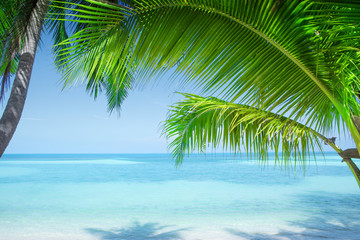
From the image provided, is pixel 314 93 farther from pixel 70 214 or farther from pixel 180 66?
pixel 70 214

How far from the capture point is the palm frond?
2061 mm

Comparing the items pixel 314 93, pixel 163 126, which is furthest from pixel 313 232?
pixel 314 93

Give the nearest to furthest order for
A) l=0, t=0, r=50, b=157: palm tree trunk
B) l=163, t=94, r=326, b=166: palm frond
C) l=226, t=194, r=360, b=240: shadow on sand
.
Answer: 1. l=163, t=94, r=326, b=166: palm frond
2. l=0, t=0, r=50, b=157: palm tree trunk
3. l=226, t=194, r=360, b=240: shadow on sand

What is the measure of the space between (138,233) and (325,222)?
426cm

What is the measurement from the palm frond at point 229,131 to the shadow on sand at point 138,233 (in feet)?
8.09

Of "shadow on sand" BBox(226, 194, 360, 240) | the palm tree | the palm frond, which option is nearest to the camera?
the palm tree

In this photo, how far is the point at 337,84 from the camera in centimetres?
109

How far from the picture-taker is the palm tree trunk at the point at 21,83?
2531 millimetres

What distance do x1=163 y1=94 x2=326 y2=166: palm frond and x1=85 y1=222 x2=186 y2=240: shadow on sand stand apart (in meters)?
2.46

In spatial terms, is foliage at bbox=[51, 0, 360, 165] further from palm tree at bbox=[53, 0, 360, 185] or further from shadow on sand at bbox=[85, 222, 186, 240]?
shadow on sand at bbox=[85, 222, 186, 240]

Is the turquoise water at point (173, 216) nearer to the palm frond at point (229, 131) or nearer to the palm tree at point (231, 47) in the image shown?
the palm frond at point (229, 131)

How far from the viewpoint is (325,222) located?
6.57 meters

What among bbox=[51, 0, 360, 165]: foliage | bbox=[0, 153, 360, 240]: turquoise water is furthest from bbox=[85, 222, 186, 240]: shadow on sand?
bbox=[51, 0, 360, 165]: foliage

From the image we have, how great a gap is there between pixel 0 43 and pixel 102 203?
747 centimetres
